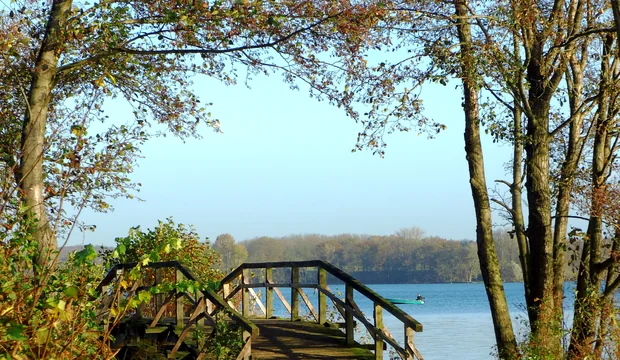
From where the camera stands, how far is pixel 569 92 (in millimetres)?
16938

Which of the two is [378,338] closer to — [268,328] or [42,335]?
[268,328]

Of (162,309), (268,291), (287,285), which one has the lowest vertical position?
(162,309)

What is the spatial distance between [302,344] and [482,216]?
15.6ft

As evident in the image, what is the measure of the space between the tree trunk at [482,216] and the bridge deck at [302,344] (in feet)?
11.2

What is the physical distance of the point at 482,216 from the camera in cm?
1556

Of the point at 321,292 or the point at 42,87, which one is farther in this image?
the point at 42,87

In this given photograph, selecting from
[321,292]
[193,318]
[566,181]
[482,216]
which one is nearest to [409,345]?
[321,292]

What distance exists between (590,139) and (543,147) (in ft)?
9.54

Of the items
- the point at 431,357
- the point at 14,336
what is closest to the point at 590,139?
the point at 14,336

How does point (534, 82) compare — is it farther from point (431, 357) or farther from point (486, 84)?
point (431, 357)

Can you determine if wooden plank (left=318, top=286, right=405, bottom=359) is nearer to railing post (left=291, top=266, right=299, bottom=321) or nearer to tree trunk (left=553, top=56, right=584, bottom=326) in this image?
railing post (left=291, top=266, right=299, bottom=321)

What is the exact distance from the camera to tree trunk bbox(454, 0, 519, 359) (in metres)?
15.1

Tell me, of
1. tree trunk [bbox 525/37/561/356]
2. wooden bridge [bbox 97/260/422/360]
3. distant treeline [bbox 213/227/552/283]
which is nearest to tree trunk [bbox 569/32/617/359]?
tree trunk [bbox 525/37/561/356]

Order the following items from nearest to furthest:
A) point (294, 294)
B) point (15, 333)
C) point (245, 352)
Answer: point (15, 333), point (245, 352), point (294, 294)
